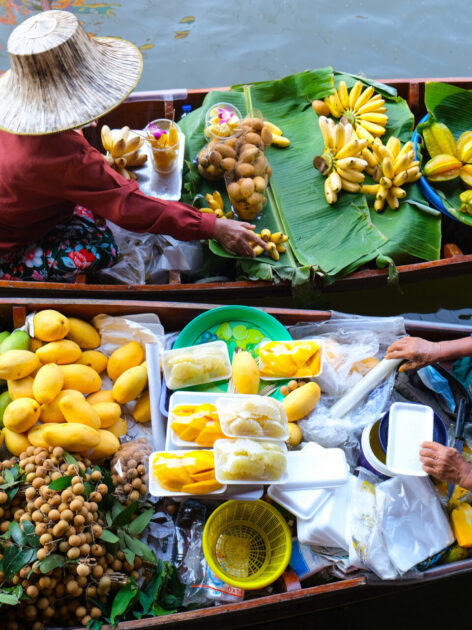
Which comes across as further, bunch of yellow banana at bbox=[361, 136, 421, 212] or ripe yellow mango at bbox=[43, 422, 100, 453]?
→ bunch of yellow banana at bbox=[361, 136, 421, 212]

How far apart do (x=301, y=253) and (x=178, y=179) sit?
820mm

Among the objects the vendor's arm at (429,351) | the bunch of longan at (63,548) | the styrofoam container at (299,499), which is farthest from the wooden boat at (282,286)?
the styrofoam container at (299,499)

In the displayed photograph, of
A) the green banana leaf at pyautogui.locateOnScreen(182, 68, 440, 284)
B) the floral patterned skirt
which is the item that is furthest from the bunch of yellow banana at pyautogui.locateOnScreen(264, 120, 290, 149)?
the floral patterned skirt

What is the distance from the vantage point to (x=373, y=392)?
7.80 ft

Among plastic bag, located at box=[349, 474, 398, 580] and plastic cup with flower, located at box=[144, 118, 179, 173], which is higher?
plastic cup with flower, located at box=[144, 118, 179, 173]

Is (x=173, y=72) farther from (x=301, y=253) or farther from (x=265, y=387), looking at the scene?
(x=265, y=387)

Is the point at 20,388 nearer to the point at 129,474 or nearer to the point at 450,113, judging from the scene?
the point at 129,474

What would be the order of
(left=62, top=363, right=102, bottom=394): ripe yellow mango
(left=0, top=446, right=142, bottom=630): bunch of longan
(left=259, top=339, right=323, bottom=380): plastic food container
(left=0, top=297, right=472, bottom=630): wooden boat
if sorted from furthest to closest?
(left=259, top=339, right=323, bottom=380): plastic food container < (left=62, top=363, right=102, bottom=394): ripe yellow mango < (left=0, top=297, right=472, bottom=630): wooden boat < (left=0, top=446, right=142, bottom=630): bunch of longan

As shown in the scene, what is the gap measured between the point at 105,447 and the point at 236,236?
1.25 meters

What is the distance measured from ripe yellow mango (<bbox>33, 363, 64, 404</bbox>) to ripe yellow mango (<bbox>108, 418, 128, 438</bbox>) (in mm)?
270

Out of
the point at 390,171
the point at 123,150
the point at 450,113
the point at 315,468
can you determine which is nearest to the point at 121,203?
the point at 123,150

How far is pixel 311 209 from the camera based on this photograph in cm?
321

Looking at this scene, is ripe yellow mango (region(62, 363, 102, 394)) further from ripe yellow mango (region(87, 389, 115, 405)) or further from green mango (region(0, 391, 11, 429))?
green mango (region(0, 391, 11, 429))

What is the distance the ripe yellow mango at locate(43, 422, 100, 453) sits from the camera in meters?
1.96
